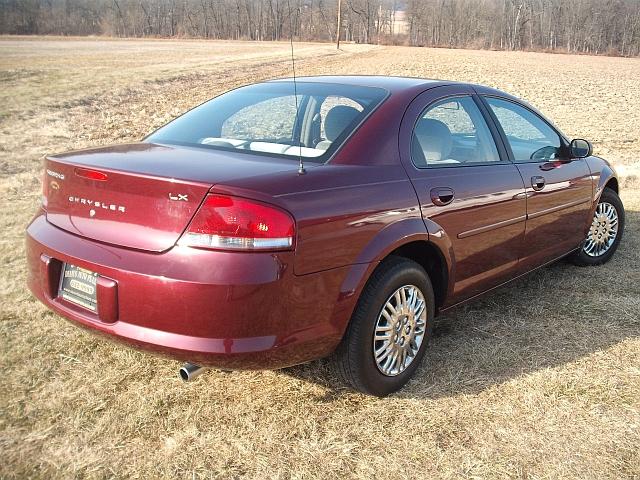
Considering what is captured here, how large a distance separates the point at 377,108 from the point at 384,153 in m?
0.28

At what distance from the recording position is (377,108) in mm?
2953

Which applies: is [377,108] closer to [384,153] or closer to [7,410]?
[384,153]

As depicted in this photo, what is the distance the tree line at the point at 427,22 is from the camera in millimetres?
86438

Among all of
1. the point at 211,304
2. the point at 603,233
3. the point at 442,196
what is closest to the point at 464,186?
the point at 442,196

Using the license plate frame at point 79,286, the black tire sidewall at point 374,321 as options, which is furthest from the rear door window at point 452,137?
the license plate frame at point 79,286

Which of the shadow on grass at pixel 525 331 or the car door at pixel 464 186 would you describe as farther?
the shadow on grass at pixel 525 331

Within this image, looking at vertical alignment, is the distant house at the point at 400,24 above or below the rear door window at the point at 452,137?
above

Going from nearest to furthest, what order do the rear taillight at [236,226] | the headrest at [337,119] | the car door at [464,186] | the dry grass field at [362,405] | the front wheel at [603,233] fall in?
the rear taillight at [236,226]
the dry grass field at [362,405]
the headrest at [337,119]
the car door at [464,186]
the front wheel at [603,233]

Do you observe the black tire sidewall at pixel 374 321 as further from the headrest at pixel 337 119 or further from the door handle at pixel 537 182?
the door handle at pixel 537 182

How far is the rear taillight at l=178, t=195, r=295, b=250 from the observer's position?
2.20 metres

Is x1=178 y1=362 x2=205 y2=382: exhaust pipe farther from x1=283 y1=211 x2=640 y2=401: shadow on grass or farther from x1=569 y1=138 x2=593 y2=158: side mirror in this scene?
x1=569 y1=138 x2=593 y2=158: side mirror

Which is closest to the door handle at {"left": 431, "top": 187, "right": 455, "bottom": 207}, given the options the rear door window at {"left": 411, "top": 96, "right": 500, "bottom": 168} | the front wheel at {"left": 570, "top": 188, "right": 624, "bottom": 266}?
the rear door window at {"left": 411, "top": 96, "right": 500, "bottom": 168}

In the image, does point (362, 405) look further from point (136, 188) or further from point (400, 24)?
point (400, 24)

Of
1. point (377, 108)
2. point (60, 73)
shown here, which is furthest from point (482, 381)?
point (60, 73)
